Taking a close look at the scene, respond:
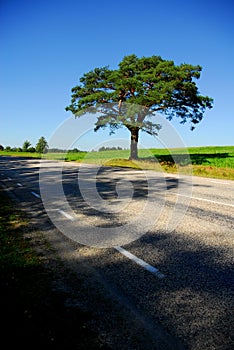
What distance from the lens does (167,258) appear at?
384 centimetres

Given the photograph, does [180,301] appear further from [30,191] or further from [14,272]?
[30,191]

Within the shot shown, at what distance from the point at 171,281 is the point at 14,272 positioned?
6.90ft

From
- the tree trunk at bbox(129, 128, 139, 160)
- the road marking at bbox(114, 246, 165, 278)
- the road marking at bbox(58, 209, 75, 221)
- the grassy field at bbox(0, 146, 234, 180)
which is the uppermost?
the tree trunk at bbox(129, 128, 139, 160)

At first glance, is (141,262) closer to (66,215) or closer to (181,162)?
(66,215)

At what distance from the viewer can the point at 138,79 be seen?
1011 inches

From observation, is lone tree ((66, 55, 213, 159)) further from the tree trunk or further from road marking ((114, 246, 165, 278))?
road marking ((114, 246, 165, 278))

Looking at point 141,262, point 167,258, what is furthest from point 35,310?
point 167,258

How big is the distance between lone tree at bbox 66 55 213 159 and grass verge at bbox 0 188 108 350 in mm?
21801

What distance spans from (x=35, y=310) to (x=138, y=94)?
2523 centimetres

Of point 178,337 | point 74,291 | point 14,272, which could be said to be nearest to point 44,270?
point 14,272

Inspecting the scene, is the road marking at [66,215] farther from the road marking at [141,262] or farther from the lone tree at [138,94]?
the lone tree at [138,94]

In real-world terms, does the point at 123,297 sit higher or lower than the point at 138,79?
lower

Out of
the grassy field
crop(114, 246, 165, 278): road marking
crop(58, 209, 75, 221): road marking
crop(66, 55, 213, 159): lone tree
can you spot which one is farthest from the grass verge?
crop(66, 55, 213, 159): lone tree

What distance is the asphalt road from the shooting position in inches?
95.7
